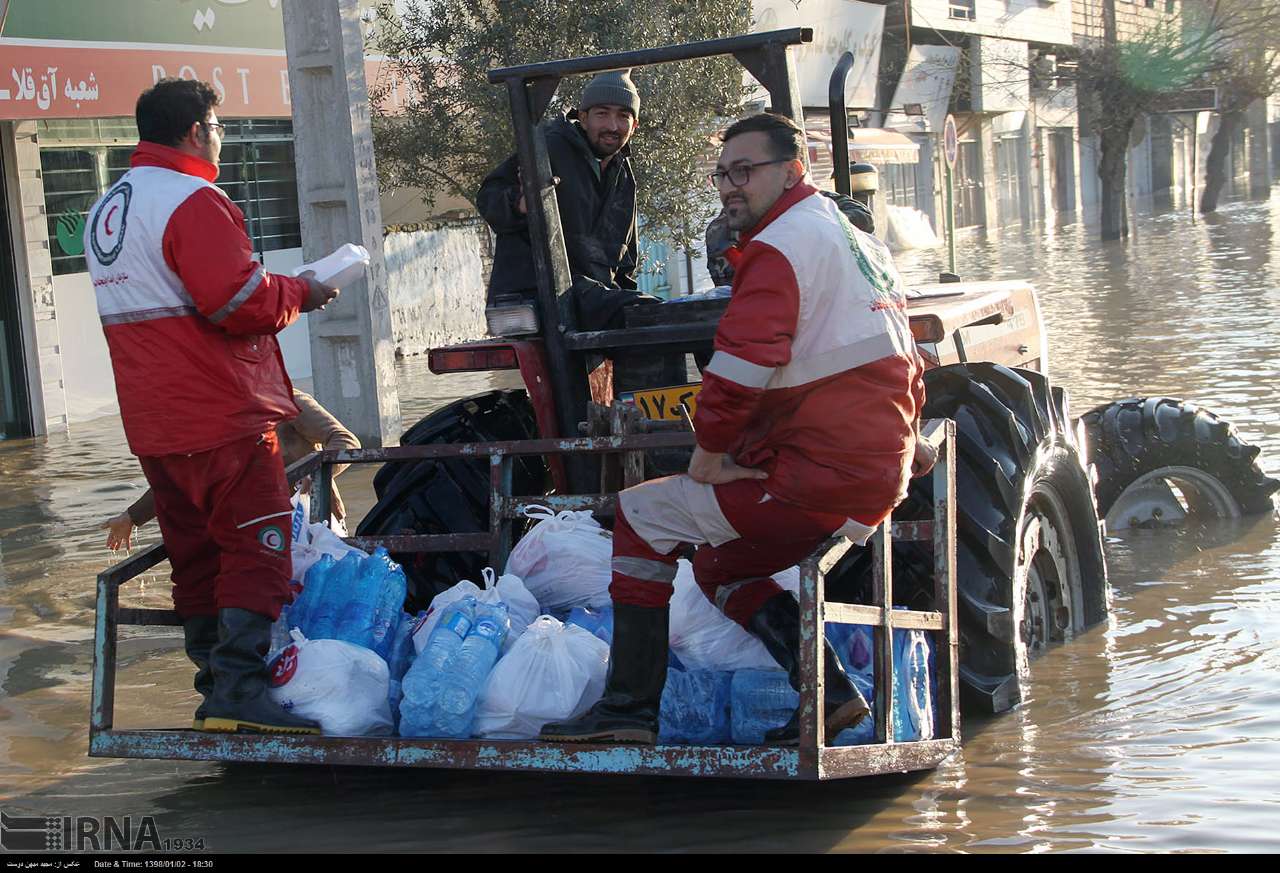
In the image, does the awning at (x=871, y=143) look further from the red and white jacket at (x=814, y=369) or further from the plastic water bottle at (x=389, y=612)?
the red and white jacket at (x=814, y=369)

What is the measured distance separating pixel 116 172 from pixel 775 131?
470 inches

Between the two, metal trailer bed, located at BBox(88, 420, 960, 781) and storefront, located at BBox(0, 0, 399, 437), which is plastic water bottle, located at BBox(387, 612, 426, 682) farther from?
storefront, located at BBox(0, 0, 399, 437)

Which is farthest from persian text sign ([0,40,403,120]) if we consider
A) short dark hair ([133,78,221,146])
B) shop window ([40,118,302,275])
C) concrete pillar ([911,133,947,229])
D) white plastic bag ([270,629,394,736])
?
concrete pillar ([911,133,947,229])

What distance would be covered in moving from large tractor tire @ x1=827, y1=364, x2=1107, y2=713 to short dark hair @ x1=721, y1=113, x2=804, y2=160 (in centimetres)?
122

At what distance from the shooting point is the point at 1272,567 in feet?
21.7

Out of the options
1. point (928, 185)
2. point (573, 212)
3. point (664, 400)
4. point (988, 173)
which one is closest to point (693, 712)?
point (664, 400)

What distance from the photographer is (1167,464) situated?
7.29 m

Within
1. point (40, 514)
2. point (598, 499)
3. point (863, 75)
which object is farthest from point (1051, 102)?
point (598, 499)

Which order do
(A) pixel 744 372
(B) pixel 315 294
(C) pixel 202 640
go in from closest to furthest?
1. (A) pixel 744 372
2. (B) pixel 315 294
3. (C) pixel 202 640

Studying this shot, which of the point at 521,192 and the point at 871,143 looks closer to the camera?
the point at 521,192

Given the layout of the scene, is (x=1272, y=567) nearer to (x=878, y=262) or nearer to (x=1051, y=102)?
(x=878, y=262)

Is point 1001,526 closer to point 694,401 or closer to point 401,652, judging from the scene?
point 694,401

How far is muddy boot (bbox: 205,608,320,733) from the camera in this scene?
409cm

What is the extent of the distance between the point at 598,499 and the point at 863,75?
94.7 feet
